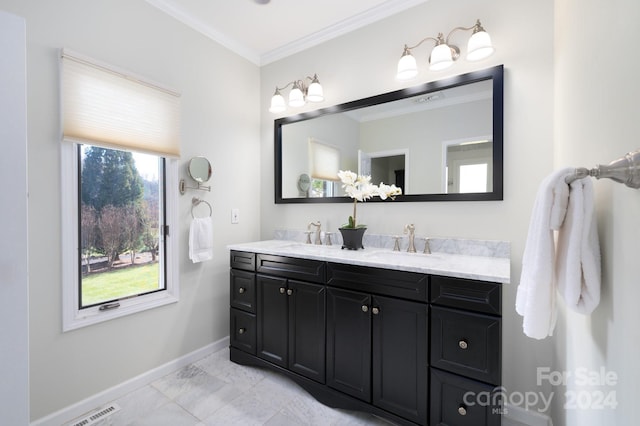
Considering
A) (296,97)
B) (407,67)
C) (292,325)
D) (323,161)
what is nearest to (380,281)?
(292,325)

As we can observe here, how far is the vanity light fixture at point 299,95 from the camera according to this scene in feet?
7.70

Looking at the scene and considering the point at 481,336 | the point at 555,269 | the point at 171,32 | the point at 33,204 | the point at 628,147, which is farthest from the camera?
the point at 171,32

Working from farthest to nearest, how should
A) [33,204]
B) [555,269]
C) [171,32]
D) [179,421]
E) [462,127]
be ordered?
[171,32] → [462,127] → [179,421] → [33,204] → [555,269]

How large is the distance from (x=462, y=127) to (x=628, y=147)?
1.34 m

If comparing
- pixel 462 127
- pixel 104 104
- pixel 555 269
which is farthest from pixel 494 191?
pixel 104 104

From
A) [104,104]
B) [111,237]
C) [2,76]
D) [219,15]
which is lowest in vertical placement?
[111,237]

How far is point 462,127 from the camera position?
6.05 ft

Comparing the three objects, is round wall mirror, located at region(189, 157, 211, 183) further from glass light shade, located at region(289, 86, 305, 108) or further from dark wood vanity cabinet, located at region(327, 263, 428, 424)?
dark wood vanity cabinet, located at region(327, 263, 428, 424)

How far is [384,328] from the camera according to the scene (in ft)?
5.08

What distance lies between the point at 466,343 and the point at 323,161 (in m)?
1.69

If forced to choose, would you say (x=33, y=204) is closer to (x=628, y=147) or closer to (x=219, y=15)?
(x=219, y=15)

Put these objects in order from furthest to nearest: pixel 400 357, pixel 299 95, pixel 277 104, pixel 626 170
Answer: pixel 277 104, pixel 299 95, pixel 400 357, pixel 626 170

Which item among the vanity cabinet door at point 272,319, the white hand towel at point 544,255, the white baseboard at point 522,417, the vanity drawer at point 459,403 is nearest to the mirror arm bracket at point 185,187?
the vanity cabinet door at point 272,319

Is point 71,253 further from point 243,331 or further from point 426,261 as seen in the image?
point 426,261
